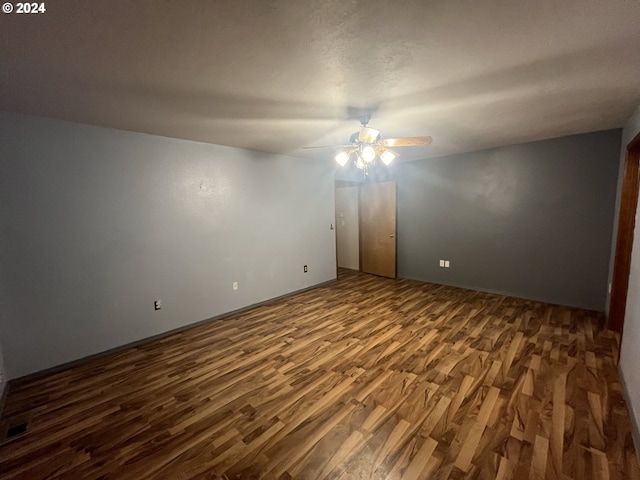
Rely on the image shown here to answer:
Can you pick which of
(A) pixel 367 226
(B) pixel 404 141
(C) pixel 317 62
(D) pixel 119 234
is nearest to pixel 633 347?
(B) pixel 404 141

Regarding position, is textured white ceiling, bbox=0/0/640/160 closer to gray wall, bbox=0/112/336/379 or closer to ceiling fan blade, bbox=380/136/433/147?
ceiling fan blade, bbox=380/136/433/147

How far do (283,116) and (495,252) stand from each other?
12.4 ft

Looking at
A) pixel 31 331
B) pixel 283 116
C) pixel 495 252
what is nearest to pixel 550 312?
pixel 495 252

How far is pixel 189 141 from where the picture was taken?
3.15 meters

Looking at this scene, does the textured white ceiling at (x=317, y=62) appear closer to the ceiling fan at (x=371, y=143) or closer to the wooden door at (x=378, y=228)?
the ceiling fan at (x=371, y=143)

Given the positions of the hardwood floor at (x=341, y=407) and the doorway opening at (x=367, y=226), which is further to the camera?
the doorway opening at (x=367, y=226)

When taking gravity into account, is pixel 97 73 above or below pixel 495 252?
above

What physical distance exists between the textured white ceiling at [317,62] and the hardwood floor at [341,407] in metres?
2.29

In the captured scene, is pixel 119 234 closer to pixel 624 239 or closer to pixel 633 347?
pixel 633 347

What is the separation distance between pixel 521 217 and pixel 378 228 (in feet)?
7.82

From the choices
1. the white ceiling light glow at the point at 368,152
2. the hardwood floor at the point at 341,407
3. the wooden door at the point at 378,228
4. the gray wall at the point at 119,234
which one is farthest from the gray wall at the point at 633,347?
the gray wall at the point at 119,234

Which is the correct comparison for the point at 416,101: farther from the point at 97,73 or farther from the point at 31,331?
the point at 31,331

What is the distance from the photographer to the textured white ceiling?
1.18 meters

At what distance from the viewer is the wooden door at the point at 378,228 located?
17.2ft
